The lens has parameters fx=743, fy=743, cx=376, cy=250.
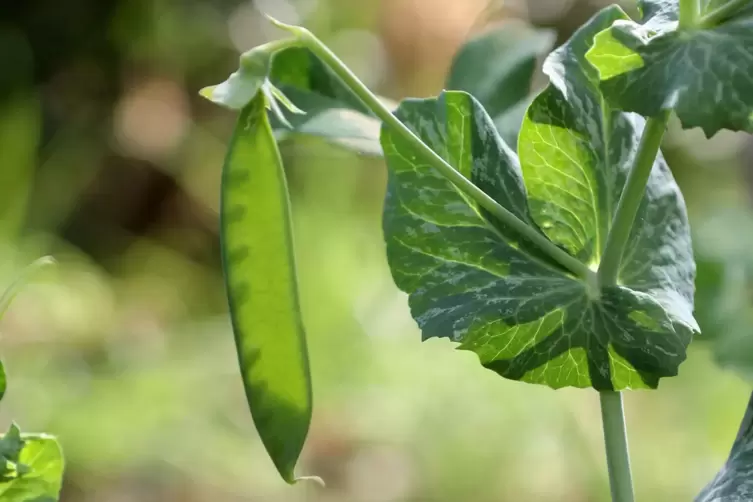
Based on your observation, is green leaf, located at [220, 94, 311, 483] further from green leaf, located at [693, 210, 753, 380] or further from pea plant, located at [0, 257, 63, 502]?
green leaf, located at [693, 210, 753, 380]

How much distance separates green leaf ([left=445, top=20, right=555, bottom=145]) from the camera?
0.47 meters

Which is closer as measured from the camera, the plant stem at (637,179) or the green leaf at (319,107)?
the plant stem at (637,179)

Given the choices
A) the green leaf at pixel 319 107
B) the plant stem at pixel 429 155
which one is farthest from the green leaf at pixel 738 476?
the green leaf at pixel 319 107

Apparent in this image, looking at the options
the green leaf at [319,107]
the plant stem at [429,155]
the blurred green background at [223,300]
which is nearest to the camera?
the plant stem at [429,155]

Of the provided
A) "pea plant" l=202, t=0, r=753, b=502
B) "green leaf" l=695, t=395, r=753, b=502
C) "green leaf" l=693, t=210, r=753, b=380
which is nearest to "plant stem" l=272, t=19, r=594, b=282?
"pea plant" l=202, t=0, r=753, b=502

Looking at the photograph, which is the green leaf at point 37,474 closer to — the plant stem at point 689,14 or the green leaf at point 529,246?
the green leaf at point 529,246

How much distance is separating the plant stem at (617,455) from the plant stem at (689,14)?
16cm

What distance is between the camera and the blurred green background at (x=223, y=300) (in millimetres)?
1300

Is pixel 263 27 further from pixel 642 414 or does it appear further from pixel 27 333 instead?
pixel 642 414

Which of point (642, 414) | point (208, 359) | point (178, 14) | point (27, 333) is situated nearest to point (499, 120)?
point (642, 414)

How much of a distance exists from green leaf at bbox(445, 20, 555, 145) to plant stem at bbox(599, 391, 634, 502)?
0.19m

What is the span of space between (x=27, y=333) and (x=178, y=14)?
1057 millimetres

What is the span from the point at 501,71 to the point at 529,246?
0.19 m

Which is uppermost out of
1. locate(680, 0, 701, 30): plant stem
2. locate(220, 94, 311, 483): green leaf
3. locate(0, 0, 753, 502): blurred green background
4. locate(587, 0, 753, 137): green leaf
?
locate(680, 0, 701, 30): plant stem
